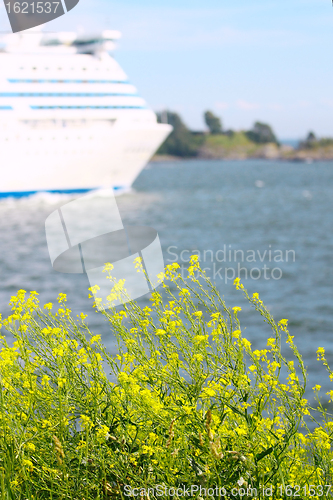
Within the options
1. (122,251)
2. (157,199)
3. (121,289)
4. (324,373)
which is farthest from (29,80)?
(121,289)

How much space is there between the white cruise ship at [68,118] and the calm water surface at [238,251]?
6.16ft

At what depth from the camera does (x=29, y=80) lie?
38.1 m

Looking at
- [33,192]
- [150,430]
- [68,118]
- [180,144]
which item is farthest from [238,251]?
[180,144]

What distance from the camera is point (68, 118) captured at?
37531mm

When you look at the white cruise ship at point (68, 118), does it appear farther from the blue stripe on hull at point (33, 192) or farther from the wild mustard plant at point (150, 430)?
the wild mustard plant at point (150, 430)

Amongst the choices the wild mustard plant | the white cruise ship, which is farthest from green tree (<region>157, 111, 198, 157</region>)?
the wild mustard plant

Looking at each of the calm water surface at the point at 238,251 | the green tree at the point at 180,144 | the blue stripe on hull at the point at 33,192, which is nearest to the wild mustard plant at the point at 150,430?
the calm water surface at the point at 238,251

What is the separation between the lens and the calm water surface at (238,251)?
9.27 metres

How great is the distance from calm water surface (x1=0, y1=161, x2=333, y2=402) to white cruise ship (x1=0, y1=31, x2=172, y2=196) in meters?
1.88

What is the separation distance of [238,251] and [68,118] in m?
23.8

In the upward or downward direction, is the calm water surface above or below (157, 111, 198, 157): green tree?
above

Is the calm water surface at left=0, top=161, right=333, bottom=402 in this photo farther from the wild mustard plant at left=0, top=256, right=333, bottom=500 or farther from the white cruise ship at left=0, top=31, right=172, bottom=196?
the wild mustard plant at left=0, top=256, right=333, bottom=500

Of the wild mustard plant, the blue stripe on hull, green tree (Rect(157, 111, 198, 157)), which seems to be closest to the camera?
the wild mustard plant

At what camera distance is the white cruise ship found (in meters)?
35.7
